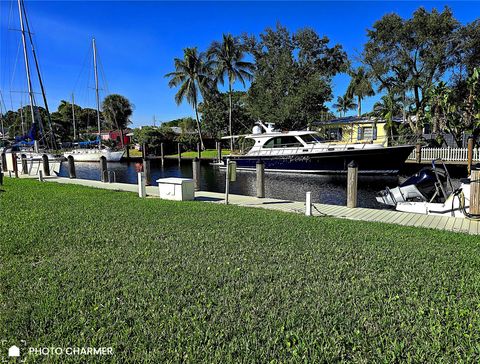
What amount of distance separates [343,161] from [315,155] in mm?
1823

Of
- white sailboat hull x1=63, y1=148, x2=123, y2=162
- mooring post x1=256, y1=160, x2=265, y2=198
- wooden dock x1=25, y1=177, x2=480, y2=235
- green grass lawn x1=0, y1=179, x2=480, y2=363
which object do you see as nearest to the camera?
green grass lawn x1=0, y1=179, x2=480, y2=363

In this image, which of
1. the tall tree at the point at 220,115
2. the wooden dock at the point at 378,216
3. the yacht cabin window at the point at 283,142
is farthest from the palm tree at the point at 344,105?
the wooden dock at the point at 378,216

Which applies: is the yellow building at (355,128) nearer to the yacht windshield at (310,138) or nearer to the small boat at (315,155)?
the yacht windshield at (310,138)

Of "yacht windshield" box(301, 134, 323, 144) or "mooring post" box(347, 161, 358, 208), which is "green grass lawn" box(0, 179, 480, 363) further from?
"yacht windshield" box(301, 134, 323, 144)

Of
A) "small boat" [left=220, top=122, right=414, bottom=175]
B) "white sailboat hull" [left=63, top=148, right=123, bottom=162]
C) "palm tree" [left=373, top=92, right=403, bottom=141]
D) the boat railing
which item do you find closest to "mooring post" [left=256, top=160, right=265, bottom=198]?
"small boat" [left=220, top=122, right=414, bottom=175]

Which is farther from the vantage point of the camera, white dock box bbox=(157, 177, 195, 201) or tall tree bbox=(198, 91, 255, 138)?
tall tree bbox=(198, 91, 255, 138)

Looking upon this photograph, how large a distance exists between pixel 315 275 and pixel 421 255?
1.72 m

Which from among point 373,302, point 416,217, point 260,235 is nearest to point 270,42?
point 416,217

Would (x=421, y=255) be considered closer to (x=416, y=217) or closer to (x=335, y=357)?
(x=335, y=357)

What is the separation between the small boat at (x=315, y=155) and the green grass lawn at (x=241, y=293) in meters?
15.5

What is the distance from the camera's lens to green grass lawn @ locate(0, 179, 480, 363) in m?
2.39

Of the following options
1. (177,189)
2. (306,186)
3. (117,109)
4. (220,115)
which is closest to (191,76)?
(220,115)

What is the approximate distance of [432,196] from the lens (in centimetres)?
885

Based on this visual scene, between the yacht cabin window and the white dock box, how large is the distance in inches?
570
